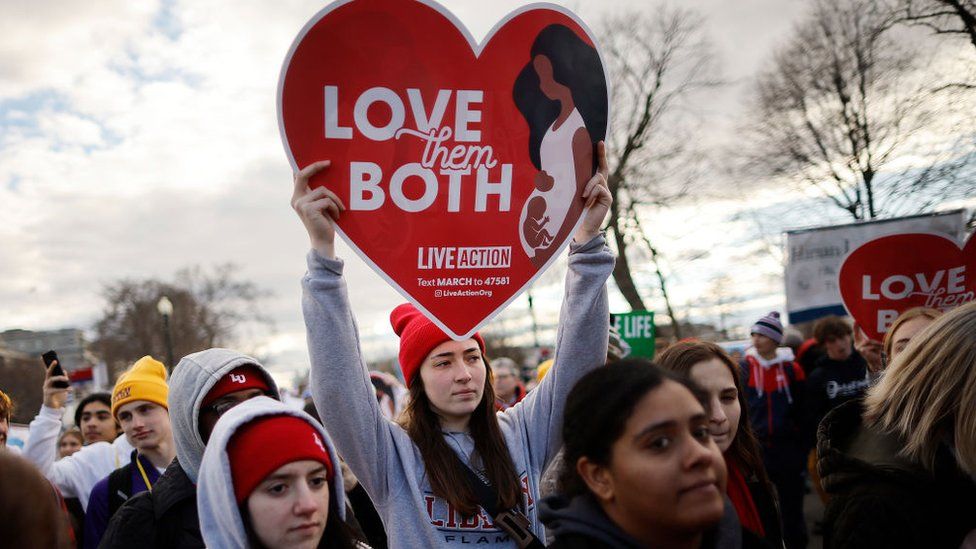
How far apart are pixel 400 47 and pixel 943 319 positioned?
1.89 meters

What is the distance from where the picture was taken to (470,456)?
263 cm

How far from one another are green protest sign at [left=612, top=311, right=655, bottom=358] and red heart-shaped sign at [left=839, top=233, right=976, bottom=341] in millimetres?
3302

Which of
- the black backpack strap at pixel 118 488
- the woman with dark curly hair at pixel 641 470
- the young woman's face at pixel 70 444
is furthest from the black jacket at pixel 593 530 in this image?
the young woman's face at pixel 70 444

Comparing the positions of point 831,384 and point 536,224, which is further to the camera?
point 831,384

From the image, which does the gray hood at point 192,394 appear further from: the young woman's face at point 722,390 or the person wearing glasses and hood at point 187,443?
the young woman's face at point 722,390

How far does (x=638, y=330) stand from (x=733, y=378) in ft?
16.9

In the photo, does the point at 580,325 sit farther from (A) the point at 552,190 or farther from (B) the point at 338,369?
(B) the point at 338,369

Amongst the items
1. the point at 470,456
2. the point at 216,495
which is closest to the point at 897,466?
the point at 470,456

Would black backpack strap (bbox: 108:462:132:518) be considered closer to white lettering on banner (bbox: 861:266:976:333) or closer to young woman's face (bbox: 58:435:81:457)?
young woman's face (bbox: 58:435:81:457)

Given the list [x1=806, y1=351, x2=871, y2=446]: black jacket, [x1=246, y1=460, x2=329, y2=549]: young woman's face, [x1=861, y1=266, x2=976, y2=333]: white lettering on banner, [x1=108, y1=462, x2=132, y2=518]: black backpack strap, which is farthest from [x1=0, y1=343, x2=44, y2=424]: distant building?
[x1=246, y1=460, x2=329, y2=549]: young woman's face

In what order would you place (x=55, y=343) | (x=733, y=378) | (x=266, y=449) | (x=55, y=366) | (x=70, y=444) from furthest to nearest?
1. (x=55, y=343)
2. (x=70, y=444)
3. (x=55, y=366)
4. (x=733, y=378)
5. (x=266, y=449)

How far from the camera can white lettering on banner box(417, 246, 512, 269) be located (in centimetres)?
258

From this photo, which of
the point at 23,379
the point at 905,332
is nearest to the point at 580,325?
the point at 905,332

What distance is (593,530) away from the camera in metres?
1.67
